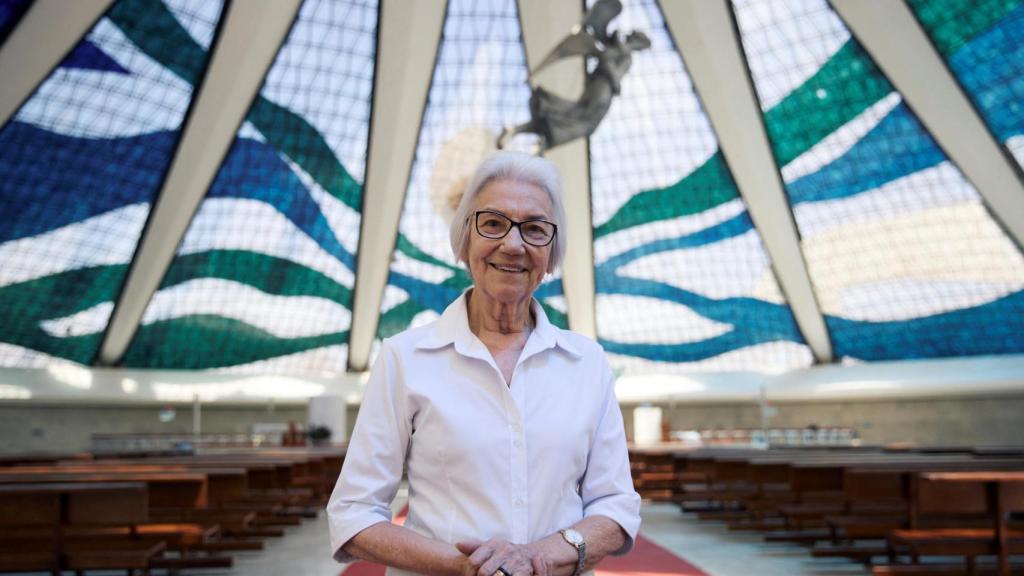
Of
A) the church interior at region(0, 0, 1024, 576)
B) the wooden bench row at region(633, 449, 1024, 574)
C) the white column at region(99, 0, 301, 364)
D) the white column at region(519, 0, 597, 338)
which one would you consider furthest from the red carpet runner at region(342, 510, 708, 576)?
the white column at region(99, 0, 301, 364)

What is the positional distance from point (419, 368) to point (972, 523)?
9348 millimetres

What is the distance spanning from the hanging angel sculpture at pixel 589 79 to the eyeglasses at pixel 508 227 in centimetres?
2009

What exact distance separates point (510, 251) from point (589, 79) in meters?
21.4

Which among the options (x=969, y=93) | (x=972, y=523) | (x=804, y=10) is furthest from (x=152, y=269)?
(x=972, y=523)

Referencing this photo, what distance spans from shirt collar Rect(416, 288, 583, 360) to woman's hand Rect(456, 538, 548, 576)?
0.46 meters

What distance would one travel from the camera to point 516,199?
106 inches

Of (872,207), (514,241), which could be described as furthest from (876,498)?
(872,207)

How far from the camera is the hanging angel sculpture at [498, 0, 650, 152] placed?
22.5 m

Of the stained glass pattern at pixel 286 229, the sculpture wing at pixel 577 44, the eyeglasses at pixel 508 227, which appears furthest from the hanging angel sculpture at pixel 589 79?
the eyeglasses at pixel 508 227

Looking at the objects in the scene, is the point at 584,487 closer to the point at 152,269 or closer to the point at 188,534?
the point at 188,534

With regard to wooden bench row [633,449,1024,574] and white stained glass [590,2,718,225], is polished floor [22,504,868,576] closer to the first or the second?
wooden bench row [633,449,1024,574]

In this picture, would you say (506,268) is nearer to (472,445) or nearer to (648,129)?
(472,445)

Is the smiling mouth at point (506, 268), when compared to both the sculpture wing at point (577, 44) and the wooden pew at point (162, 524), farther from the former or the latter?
the sculpture wing at point (577, 44)

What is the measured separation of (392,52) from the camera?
28.6m
